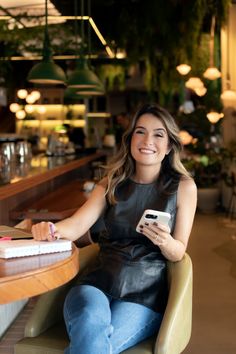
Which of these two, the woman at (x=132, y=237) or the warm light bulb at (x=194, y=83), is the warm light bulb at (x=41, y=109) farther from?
the woman at (x=132, y=237)

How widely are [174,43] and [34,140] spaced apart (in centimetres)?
541

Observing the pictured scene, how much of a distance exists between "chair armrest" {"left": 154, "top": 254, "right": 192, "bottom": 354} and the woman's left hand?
16 centimetres

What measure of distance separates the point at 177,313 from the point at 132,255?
1.11 feet

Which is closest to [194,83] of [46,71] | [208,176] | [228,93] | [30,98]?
[228,93]

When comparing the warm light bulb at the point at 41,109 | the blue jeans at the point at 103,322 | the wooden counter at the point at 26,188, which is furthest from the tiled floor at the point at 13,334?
the warm light bulb at the point at 41,109

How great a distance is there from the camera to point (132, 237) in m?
2.34

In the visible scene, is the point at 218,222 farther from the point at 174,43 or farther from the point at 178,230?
the point at 178,230

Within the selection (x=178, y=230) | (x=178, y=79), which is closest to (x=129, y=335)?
(x=178, y=230)

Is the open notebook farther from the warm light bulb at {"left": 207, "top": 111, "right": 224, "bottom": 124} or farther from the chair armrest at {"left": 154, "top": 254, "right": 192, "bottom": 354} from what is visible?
the warm light bulb at {"left": 207, "top": 111, "right": 224, "bottom": 124}

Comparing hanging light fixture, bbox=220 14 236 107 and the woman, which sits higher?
hanging light fixture, bbox=220 14 236 107

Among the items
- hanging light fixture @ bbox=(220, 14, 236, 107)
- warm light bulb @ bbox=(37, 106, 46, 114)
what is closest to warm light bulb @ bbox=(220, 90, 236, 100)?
hanging light fixture @ bbox=(220, 14, 236, 107)

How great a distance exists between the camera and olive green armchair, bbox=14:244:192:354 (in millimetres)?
2012

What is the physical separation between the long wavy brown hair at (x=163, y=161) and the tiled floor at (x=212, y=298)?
1417 millimetres

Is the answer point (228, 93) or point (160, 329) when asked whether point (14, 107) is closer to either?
point (228, 93)
